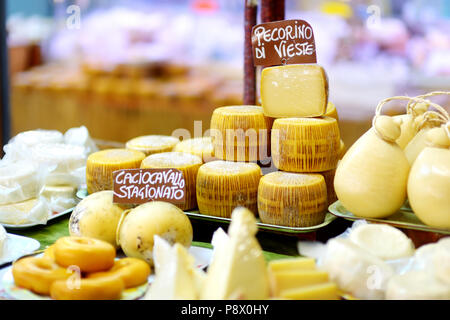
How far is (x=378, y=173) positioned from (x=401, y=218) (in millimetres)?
149

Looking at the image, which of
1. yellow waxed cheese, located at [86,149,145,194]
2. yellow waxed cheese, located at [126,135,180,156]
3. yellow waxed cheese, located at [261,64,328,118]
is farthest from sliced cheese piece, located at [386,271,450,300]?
yellow waxed cheese, located at [126,135,180,156]

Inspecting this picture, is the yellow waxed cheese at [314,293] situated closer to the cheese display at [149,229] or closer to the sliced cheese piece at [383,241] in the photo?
the sliced cheese piece at [383,241]

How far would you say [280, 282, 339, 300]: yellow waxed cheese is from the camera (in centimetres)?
99

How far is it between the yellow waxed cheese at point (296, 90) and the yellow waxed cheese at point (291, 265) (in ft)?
2.02

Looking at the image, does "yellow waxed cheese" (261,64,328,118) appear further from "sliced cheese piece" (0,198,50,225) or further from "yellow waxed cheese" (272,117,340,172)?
"sliced cheese piece" (0,198,50,225)

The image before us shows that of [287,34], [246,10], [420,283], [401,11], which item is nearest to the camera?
[420,283]

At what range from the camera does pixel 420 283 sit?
0.99m

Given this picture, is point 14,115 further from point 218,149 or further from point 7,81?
point 218,149

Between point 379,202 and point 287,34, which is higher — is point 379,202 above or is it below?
below

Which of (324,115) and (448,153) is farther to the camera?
(324,115)

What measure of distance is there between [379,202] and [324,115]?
0.40 meters

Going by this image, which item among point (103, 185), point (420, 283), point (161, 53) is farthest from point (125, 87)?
point (420, 283)

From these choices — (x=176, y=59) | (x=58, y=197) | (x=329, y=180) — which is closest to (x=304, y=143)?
(x=329, y=180)

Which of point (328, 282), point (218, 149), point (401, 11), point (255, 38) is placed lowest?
point (328, 282)
